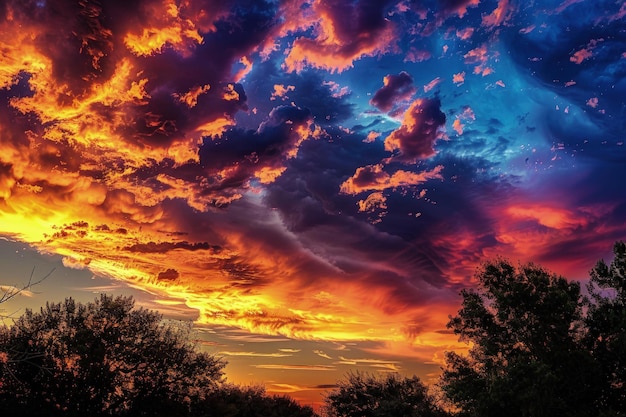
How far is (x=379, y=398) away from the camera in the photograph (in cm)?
7494

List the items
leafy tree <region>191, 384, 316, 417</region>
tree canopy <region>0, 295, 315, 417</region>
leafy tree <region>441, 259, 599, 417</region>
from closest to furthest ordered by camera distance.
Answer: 1. leafy tree <region>441, 259, 599, 417</region>
2. tree canopy <region>0, 295, 315, 417</region>
3. leafy tree <region>191, 384, 316, 417</region>

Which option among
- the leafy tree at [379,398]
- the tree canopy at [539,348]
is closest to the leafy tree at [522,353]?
the tree canopy at [539,348]

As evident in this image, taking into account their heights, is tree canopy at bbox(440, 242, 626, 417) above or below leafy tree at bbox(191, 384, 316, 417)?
above

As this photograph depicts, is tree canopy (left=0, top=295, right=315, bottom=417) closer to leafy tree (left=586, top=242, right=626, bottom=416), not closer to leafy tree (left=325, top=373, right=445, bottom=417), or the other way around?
leafy tree (left=325, top=373, right=445, bottom=417)

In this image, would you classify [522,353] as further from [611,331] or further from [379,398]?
[379,398]

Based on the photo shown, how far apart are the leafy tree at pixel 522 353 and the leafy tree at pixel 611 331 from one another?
1059 millimetres

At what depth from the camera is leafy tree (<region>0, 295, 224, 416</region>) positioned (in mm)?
45906

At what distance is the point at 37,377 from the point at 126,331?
32.5ft

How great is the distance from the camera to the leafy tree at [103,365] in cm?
4591

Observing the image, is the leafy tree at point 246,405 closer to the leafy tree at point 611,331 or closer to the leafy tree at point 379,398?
the leafy tree at point 379,398

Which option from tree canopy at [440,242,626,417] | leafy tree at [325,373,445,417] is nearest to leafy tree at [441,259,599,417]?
tree canopy at [440,242,626,417]

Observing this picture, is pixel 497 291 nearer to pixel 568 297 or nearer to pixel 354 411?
pixel 568 297

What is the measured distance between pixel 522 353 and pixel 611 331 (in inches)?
283

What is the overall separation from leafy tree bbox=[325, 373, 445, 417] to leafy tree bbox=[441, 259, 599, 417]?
3281cm
